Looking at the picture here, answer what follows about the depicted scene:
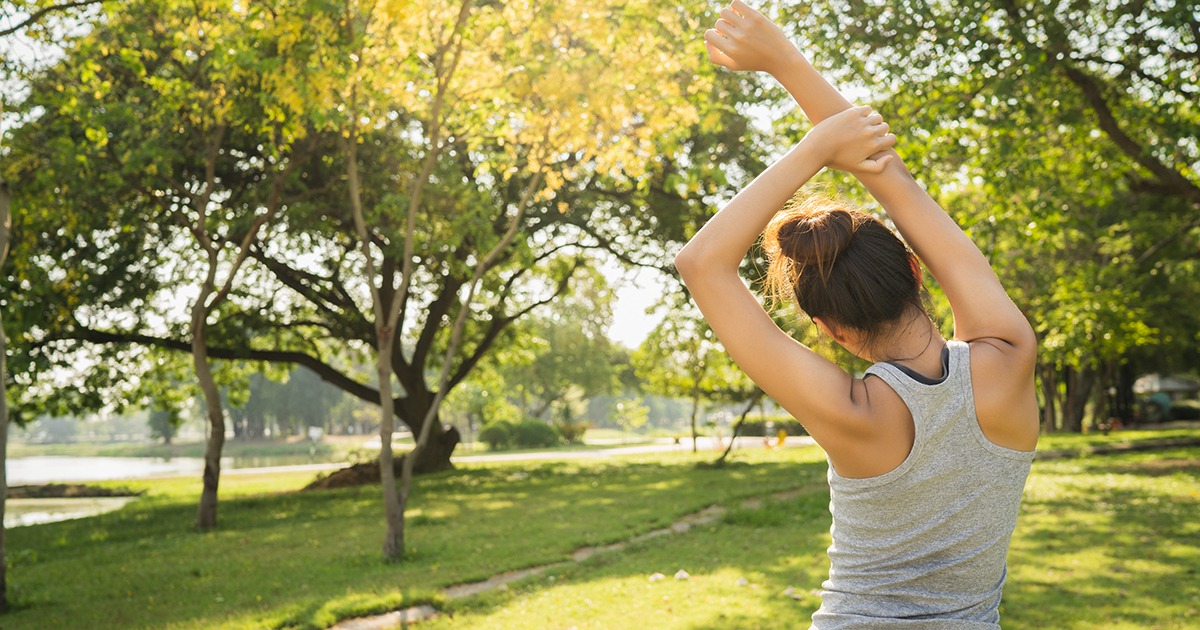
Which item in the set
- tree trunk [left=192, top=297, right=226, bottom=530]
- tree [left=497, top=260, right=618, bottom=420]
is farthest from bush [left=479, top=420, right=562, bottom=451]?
tree trunk [left=192, top=297, right=226, bottom=530]

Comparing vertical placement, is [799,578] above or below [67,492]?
below

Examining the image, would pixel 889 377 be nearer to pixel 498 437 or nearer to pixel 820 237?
pixel 820 237

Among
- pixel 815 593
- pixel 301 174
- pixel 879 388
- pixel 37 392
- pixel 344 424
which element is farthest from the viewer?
pixel 344 424

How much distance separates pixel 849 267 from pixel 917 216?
→ 187mm

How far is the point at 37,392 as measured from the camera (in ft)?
67.2

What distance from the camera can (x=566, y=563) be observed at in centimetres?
1011

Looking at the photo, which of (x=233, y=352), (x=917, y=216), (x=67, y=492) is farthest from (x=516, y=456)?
(x=917, y=216)

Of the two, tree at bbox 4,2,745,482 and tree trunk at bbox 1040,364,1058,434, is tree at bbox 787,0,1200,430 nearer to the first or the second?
tree at bbox 4,2,745,482

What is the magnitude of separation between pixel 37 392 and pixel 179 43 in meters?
11.0

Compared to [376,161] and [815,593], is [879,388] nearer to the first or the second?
[815,593]

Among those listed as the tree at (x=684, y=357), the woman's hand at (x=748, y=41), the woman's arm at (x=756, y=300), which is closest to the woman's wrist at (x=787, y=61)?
the woman's hand at (x=748, y=41)

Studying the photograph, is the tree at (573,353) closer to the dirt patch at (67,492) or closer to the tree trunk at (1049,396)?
the tree trunk at (1049,396)

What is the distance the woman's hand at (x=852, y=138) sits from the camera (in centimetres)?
167

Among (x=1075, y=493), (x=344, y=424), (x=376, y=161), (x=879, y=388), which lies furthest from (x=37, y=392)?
(x=344, y=424)
